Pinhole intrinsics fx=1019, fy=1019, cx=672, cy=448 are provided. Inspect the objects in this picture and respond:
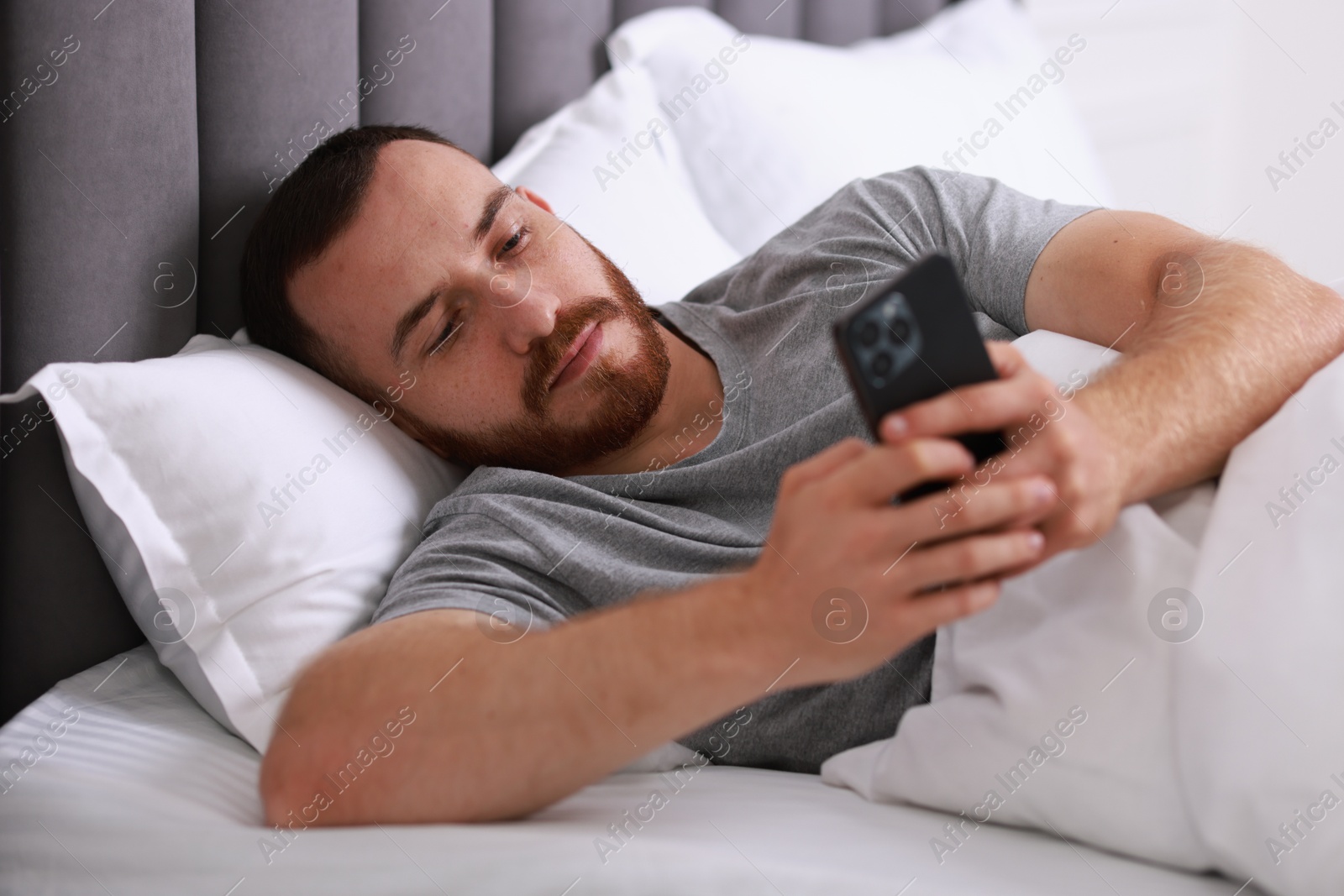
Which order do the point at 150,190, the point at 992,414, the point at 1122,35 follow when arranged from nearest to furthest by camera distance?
the point at 992,414, the point at 150,190, the point at 1122,35

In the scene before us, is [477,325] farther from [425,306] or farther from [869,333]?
[869,333]

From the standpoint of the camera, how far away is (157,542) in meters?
0.87

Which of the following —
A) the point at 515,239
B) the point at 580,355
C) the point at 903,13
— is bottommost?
the point at 580,355

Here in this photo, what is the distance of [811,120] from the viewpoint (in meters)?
1.50

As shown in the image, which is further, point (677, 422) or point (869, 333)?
point (677, 422)

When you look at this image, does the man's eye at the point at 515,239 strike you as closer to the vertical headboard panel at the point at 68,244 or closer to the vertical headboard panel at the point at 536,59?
the vertical headboard panel at the point at 68,244

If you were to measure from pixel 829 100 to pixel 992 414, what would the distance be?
1067mm

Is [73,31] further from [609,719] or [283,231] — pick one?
[609,719]

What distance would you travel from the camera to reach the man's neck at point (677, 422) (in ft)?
3.45

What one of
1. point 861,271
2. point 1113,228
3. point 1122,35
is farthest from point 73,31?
point 1122,35

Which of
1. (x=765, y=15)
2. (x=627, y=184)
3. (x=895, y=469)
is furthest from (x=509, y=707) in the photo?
(x=765, y=15)

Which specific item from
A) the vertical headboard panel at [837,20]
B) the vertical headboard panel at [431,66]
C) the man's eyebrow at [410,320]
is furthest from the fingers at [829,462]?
the vertical headboard panel at [837,20]

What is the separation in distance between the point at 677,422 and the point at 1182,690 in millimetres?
580

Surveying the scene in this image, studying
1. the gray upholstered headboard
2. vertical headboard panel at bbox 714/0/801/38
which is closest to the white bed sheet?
the gray upholstered headboard
